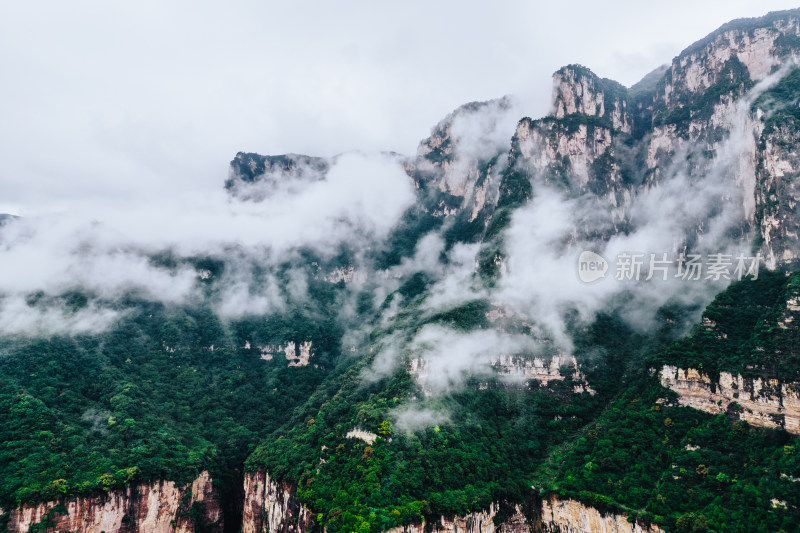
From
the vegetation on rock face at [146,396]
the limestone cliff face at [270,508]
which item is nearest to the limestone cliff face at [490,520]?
the limestone cliff face at [270,508]

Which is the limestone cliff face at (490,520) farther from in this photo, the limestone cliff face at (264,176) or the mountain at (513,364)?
the limestone cliff face at (264,176)

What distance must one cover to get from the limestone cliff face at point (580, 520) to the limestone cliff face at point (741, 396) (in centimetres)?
1952

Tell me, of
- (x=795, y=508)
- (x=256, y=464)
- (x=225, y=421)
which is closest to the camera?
(x=795, y=508)

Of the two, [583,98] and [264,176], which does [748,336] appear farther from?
[264,176]

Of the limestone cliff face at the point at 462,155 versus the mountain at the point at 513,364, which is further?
the limestone cliff face at the point at 462,155

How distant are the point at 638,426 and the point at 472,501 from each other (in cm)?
2590

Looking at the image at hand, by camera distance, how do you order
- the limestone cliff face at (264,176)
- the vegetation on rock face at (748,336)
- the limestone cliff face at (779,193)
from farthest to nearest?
the limestone cliff face at (264,176)
the limestone cliff face at (779,193)
the vegetation on rock face at (748,336)

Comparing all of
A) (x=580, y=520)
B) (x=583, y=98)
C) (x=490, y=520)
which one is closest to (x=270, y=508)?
(x=490, y=520)

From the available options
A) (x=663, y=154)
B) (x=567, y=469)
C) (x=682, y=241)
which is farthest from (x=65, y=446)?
(x=663, y=154)

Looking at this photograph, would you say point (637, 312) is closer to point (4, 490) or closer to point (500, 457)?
point (500, 457)

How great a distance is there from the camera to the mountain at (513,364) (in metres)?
59.3

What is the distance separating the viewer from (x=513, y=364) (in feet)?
284

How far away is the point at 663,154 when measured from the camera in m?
116

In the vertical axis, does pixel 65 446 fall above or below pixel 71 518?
above
